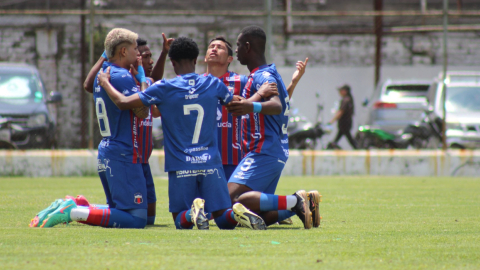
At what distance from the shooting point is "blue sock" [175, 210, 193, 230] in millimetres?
5380

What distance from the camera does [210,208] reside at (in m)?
5.52

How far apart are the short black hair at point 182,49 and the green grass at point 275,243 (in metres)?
1.44

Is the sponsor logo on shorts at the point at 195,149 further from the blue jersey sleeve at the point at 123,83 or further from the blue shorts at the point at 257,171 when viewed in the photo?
the blue jersey sleeve at the point at 123,83

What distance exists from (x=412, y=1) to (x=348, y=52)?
5.05 m

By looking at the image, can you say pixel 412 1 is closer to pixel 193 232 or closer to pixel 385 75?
pixel 385 75

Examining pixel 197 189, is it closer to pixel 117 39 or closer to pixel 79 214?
pixel 79 214

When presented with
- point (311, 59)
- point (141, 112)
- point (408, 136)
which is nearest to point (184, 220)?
point (141, 112)

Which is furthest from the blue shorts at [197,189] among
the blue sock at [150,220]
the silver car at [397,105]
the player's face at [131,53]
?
the silver car at [397,105]

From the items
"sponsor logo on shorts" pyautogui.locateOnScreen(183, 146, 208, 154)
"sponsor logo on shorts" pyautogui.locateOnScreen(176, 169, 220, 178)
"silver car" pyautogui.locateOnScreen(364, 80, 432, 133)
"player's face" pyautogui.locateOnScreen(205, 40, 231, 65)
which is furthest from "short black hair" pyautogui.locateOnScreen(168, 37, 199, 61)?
"silver car" pyautogui.locateOnScreen(364, 80, 432, 133)

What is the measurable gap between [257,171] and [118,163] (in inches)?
47.4

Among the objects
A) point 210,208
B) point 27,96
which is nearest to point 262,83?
point 210,208

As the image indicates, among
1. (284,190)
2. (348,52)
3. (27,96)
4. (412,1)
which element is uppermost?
(412,1)

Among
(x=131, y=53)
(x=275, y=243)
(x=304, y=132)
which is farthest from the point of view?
(x=304, y=132)

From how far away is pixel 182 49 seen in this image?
18.0 feet
